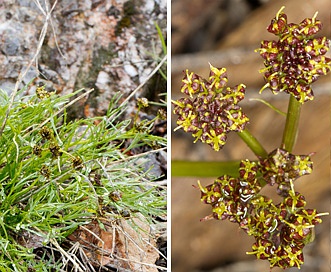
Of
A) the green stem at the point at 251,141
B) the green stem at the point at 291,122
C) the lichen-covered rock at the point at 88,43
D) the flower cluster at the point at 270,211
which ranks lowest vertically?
the flower cluster at the point at 270,211

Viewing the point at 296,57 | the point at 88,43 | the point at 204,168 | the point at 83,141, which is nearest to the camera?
the point at 296,57

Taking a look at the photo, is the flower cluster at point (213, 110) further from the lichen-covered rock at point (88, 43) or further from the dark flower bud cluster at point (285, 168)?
the lichen-covered rock at point (88, 43)

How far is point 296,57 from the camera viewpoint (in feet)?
2.04

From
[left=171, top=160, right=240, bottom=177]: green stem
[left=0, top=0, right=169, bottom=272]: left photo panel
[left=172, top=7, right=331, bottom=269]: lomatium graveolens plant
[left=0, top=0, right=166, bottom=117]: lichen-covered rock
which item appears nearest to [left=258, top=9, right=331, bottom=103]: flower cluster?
[left=172, top=7, right=331, bottom=269]: lomatium graveolens plant

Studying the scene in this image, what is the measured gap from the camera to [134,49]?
112 cm

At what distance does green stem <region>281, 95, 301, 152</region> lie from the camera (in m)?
0.69

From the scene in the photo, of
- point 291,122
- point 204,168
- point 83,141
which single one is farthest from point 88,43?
point 291,122

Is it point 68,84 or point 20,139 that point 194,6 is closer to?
point 68,84

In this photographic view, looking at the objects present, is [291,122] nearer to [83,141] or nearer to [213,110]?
[213,110]

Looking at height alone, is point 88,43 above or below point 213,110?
above

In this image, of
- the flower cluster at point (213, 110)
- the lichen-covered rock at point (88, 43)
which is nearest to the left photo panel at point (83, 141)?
the lichen-covered rock at point (88, 43)

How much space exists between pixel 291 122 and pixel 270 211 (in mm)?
109

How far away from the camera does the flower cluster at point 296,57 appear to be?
0.61m

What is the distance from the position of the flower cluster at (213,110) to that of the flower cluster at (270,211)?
0.06 meters
